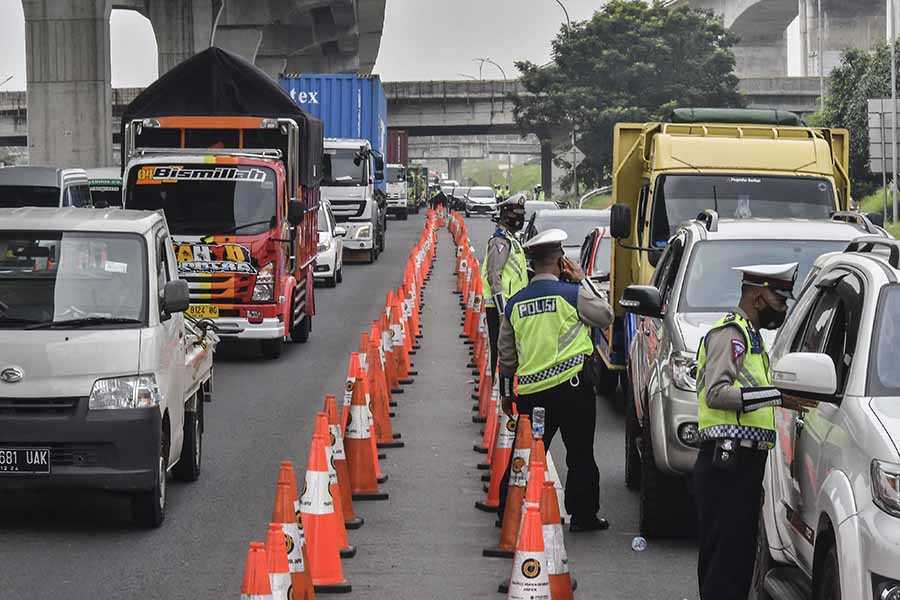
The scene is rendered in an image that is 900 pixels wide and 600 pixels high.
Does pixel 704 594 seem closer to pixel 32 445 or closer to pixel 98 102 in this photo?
pixel 32 445

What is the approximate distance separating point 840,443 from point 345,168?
119 feet

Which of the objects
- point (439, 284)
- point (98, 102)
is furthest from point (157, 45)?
point (439, 284)

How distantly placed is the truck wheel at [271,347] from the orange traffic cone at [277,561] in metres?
15.2

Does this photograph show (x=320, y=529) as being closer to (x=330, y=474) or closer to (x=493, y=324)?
(x=330, y=474)

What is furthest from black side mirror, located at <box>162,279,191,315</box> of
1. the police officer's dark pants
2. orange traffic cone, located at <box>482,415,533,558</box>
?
the police officer's dark pants

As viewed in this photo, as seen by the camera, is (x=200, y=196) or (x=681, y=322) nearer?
(x=681, y=322)

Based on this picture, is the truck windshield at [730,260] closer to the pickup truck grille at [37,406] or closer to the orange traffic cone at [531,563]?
the pickup truck grille at [37,406]

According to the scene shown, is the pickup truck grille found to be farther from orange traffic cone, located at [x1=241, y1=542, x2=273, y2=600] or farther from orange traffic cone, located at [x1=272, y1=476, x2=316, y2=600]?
orange traffic cone, located at [x1=241, y1=542, x2=273, y2=600]

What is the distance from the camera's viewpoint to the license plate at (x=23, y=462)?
10.7 m

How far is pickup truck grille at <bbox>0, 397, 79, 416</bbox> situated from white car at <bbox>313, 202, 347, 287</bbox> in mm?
23546

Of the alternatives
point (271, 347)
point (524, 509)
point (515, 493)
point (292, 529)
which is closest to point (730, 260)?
point (515, 493)

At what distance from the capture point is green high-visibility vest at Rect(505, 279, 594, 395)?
10.5m

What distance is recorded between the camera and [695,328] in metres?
11.5

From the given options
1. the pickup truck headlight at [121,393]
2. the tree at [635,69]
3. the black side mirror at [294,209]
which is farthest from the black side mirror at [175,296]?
the tree at [635,69]
